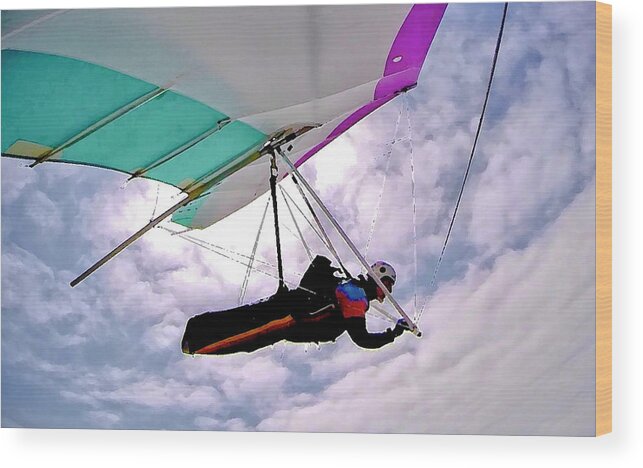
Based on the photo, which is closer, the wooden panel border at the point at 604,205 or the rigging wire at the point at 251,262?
the wooden panel border at the point at 604,205

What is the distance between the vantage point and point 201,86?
3.92m

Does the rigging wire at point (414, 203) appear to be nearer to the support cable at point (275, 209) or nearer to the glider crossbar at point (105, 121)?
the support cable at point (275, 209)

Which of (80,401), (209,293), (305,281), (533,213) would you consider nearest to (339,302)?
(305,281)

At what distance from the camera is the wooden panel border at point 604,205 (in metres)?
3.76

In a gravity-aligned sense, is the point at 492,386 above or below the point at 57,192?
A: below

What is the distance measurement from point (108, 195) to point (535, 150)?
5.60 ft

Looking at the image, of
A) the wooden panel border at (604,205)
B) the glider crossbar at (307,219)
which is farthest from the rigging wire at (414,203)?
the wooden panel border at (604,205)

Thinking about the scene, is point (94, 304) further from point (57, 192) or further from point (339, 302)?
point (339, 302)

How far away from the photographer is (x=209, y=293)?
3951mm

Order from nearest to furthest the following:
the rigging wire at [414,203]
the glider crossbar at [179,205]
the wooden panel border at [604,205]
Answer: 1. the wooden panel border at [604,205]
2. the rigging wire at [414,203]
3. the glider crossbar at [179,205]

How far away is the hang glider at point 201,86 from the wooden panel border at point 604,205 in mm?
639

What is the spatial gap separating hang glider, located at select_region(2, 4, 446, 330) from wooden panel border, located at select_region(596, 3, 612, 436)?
2.10ft

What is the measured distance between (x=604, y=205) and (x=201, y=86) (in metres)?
1.63

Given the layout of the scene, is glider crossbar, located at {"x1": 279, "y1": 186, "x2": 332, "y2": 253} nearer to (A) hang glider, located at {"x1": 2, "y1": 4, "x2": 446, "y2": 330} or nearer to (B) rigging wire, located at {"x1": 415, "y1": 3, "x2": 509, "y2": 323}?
(A) hang glider, located at {"x1": 2, "y1": 4, "x2": 446, "y2": 330}
